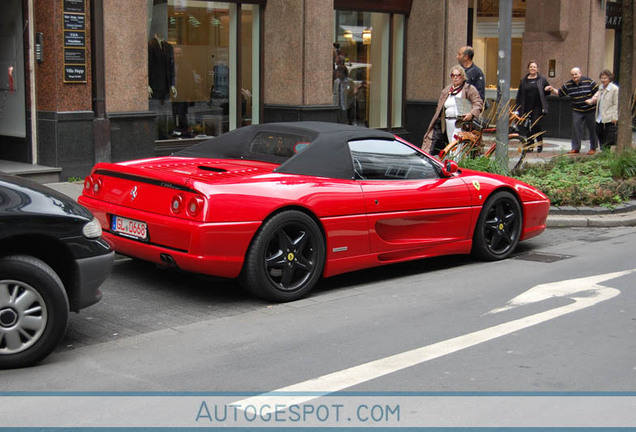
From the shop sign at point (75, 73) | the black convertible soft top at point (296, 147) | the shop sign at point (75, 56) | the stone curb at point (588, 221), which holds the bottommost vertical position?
the stone curb at point (588, 221)

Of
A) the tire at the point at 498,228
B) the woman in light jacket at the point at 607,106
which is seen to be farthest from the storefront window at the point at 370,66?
the tire at the point at 498,228

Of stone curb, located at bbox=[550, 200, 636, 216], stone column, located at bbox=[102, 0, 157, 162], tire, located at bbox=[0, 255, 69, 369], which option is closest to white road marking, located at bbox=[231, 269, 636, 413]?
tire, located at bbox=[0, 255, 69, 369]

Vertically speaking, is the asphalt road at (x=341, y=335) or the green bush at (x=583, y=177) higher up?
the green bush at (x=583, y=177)

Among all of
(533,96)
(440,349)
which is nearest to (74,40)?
(440,349)

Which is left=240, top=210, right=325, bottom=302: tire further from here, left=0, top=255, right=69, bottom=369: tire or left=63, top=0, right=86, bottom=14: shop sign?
left=63, top=0, right=86, bottom=14: shop sign

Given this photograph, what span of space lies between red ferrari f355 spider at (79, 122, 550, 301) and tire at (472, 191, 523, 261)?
0.01 metres

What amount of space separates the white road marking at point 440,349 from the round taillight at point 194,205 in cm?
199

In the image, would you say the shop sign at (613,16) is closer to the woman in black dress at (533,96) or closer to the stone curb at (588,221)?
the woman in black dress at (533,96)

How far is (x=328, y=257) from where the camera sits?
750 centimetres

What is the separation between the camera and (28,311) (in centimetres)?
543

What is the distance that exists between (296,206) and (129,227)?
1389mm

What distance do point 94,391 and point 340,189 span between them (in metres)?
3.19

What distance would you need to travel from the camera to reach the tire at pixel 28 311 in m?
5.37

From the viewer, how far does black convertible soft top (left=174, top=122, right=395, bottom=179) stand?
306 inches
